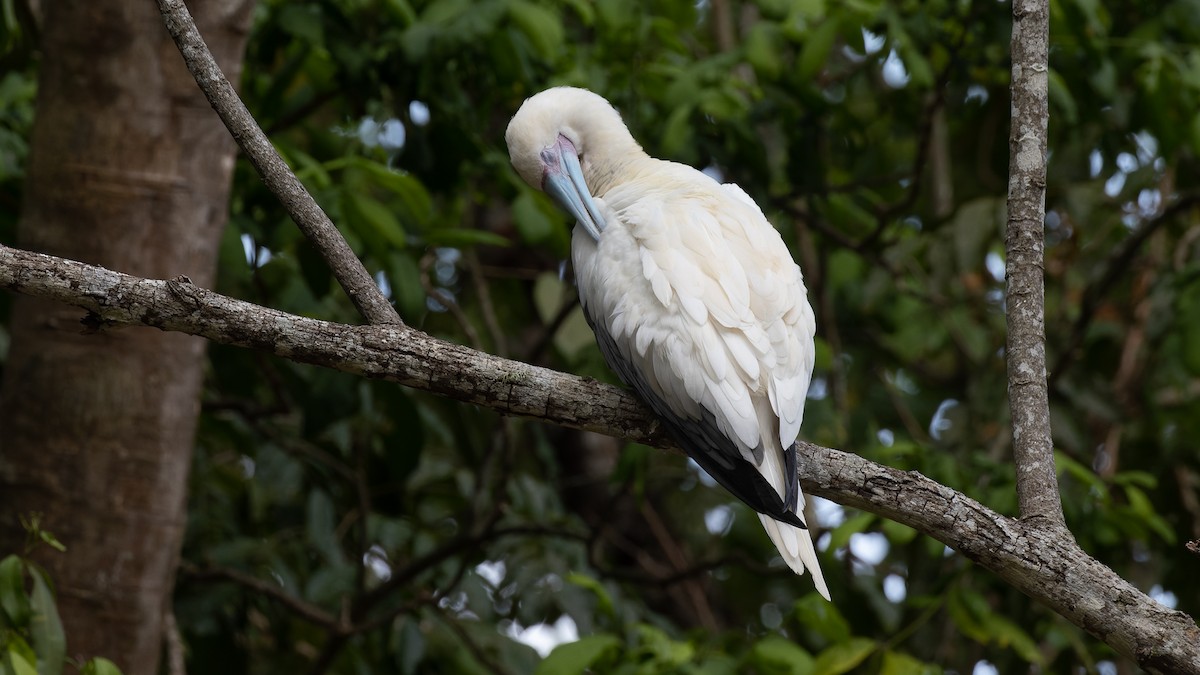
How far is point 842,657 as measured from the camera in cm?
333

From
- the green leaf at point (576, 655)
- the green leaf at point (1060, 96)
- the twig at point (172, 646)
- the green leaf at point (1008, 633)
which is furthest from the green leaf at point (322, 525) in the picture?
the green leaf at point (1060, 96)

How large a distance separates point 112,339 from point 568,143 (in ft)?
4.52

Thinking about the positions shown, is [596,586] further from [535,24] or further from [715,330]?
[535,24]

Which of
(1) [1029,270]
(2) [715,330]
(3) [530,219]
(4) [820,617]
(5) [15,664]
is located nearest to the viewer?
(5) [15,664]

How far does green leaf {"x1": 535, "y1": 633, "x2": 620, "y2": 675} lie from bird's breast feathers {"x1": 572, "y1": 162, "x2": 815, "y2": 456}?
2.66 feet

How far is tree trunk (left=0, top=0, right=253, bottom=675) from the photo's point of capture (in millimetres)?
3324

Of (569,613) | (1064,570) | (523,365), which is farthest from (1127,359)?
(523,365)

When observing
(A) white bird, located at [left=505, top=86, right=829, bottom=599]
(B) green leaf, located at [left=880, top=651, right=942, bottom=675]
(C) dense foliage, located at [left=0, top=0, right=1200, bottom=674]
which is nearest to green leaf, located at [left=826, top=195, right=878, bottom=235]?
(C) dense foliage, located at [left=0, top=0, right=1200, bottom=674]

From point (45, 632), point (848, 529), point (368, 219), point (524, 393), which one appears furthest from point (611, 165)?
point (45, 632)

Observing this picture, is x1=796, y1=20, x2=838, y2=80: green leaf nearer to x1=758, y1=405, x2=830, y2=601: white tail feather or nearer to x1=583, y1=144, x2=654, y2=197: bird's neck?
x1=583, y1=144, x2=654, y2=197: bird's neck

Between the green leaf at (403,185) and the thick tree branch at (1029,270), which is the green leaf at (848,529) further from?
the green leaf at (403,185)

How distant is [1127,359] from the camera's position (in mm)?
5320

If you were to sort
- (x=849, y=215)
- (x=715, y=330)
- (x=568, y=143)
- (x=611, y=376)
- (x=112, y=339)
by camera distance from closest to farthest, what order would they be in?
(x=715, y=330) → (x=112, y=339) → (x=568, y=143) → (x=611, y=376) → (x=849, y=215)

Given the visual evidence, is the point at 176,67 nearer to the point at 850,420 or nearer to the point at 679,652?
→ the point at 679,652
